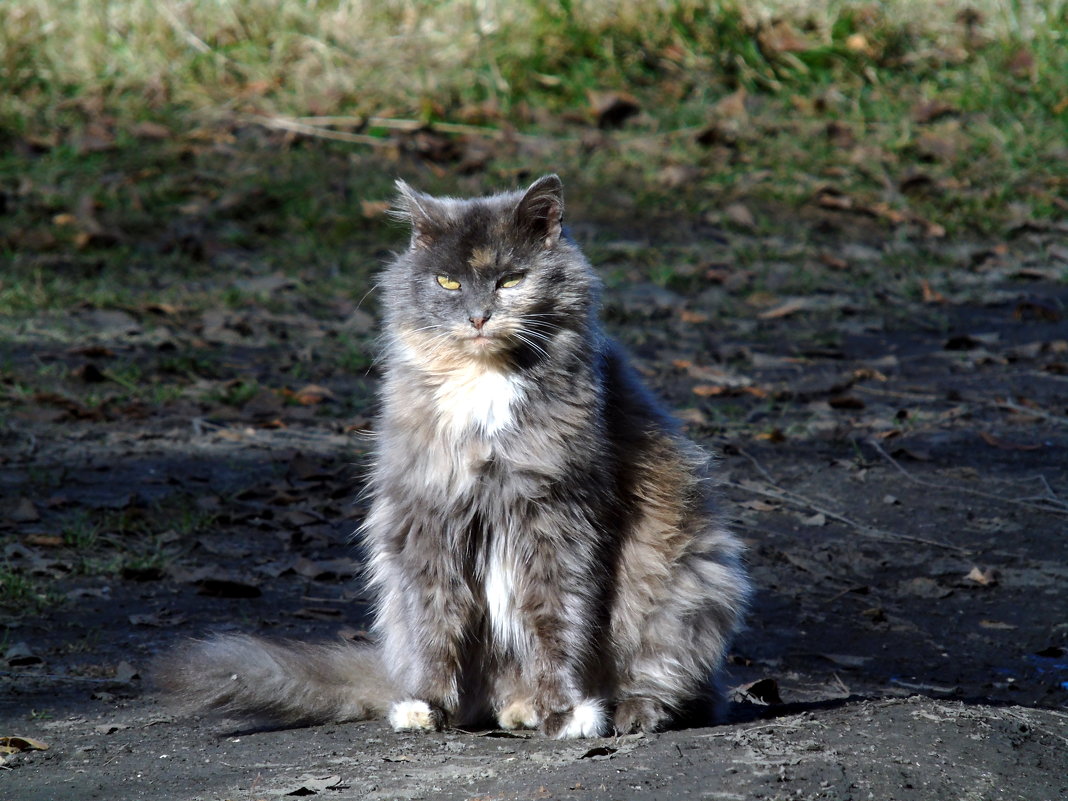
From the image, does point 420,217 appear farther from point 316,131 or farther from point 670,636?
point 316,131

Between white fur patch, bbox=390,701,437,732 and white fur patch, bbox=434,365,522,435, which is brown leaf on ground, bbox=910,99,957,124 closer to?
white fur patch, bbox=434,365,522,435

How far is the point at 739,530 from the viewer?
5414mm

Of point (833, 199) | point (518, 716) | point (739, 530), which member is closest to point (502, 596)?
point (518, 716)

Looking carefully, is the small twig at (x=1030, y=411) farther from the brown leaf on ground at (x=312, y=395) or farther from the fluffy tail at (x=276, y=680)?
the fluffy tail at (x=276, y=680)

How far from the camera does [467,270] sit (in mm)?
3557

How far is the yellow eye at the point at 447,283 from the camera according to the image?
11.7 feet

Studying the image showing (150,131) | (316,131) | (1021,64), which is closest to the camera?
(150,131)

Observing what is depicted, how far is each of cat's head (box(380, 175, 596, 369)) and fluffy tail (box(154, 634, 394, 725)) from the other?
0.99m

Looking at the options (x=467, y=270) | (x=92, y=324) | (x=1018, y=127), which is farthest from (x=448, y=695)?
(x=1018, y=127)

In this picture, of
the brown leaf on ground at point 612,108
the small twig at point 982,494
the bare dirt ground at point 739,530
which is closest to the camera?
the bare dirt ground at point 739,530

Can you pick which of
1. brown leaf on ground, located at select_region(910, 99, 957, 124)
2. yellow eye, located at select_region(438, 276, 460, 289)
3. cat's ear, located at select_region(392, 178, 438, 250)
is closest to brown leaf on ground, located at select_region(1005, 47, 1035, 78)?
brown leaf on ground, located at select_region(910, 99, 957, 124)

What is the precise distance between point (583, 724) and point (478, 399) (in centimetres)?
98

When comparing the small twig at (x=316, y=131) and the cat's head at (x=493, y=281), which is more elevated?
the small twig at (x=316, y=131)

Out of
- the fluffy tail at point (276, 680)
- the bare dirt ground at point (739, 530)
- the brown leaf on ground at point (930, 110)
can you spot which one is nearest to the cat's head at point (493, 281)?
the fluffy tail at point (276, 680)
